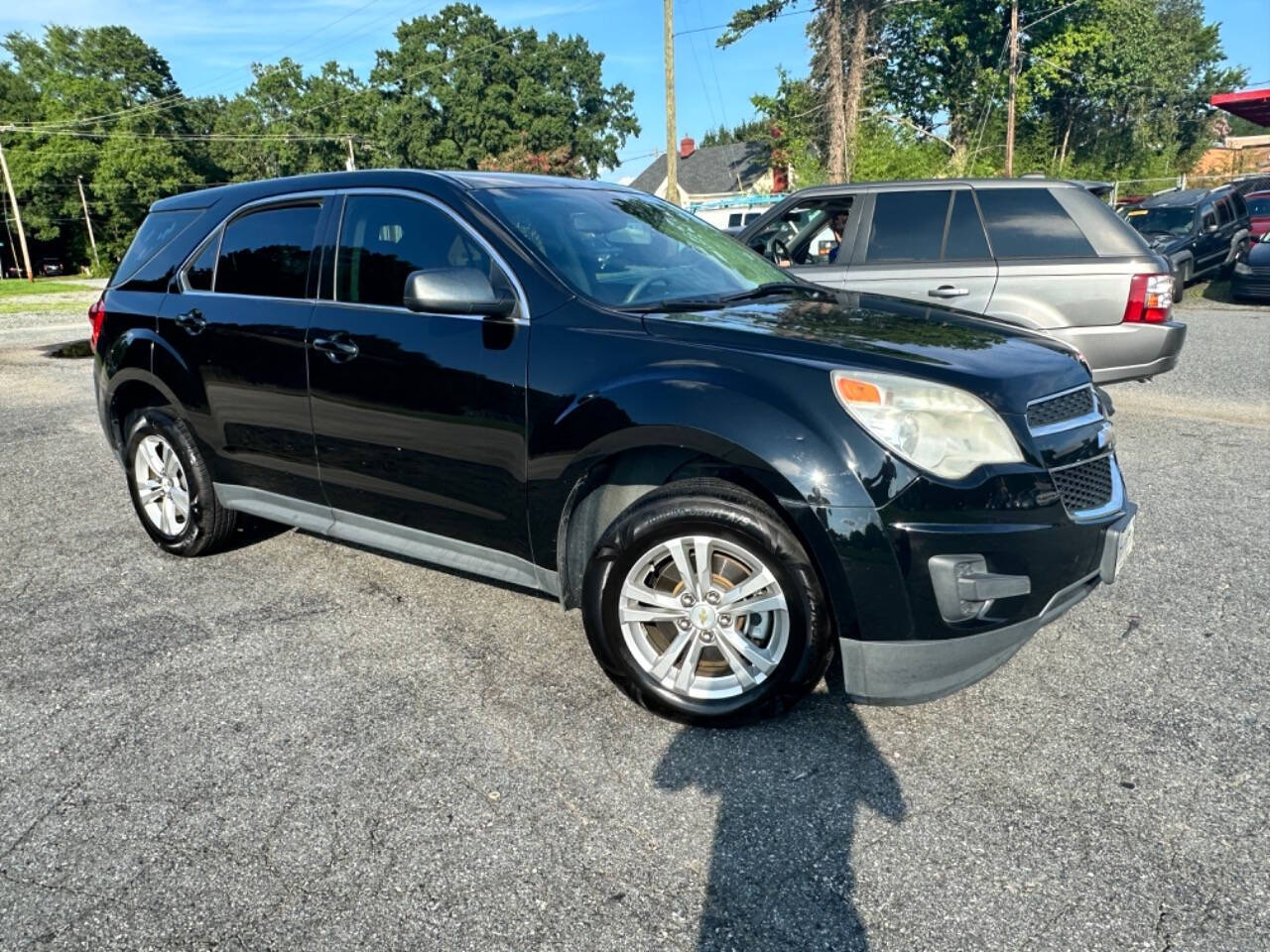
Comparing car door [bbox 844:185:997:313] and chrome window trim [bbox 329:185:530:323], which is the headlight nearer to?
chrome window trim [bbox 329:185:530:323]

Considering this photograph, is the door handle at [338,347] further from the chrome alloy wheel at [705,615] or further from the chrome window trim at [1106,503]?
the chrome window trim at [1106,503]

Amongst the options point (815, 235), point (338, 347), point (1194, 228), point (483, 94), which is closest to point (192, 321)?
point (338, 347)

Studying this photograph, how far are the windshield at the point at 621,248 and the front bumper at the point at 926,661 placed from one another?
149 cm

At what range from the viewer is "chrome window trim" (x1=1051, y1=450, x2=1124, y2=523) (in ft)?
→ 9.30

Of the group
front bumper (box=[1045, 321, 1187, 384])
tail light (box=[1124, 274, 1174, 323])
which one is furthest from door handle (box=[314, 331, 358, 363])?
tail light (box=[1124, 274, 1174, 323])

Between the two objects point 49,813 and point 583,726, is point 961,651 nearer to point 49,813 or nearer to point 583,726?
point 583,726

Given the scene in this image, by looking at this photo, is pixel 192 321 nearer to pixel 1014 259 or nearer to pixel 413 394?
pixel 413 394

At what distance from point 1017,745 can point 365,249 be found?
10.2 ft

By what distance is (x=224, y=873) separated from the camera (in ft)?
7.76

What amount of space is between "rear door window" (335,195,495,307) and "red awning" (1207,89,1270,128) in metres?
32.7

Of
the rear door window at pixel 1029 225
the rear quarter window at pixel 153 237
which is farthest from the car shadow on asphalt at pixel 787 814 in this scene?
the rear door window at pixel 1029 225

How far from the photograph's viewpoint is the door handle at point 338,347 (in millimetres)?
3695

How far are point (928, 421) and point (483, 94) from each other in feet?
244

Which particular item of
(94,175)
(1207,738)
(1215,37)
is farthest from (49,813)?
(1215,37)
